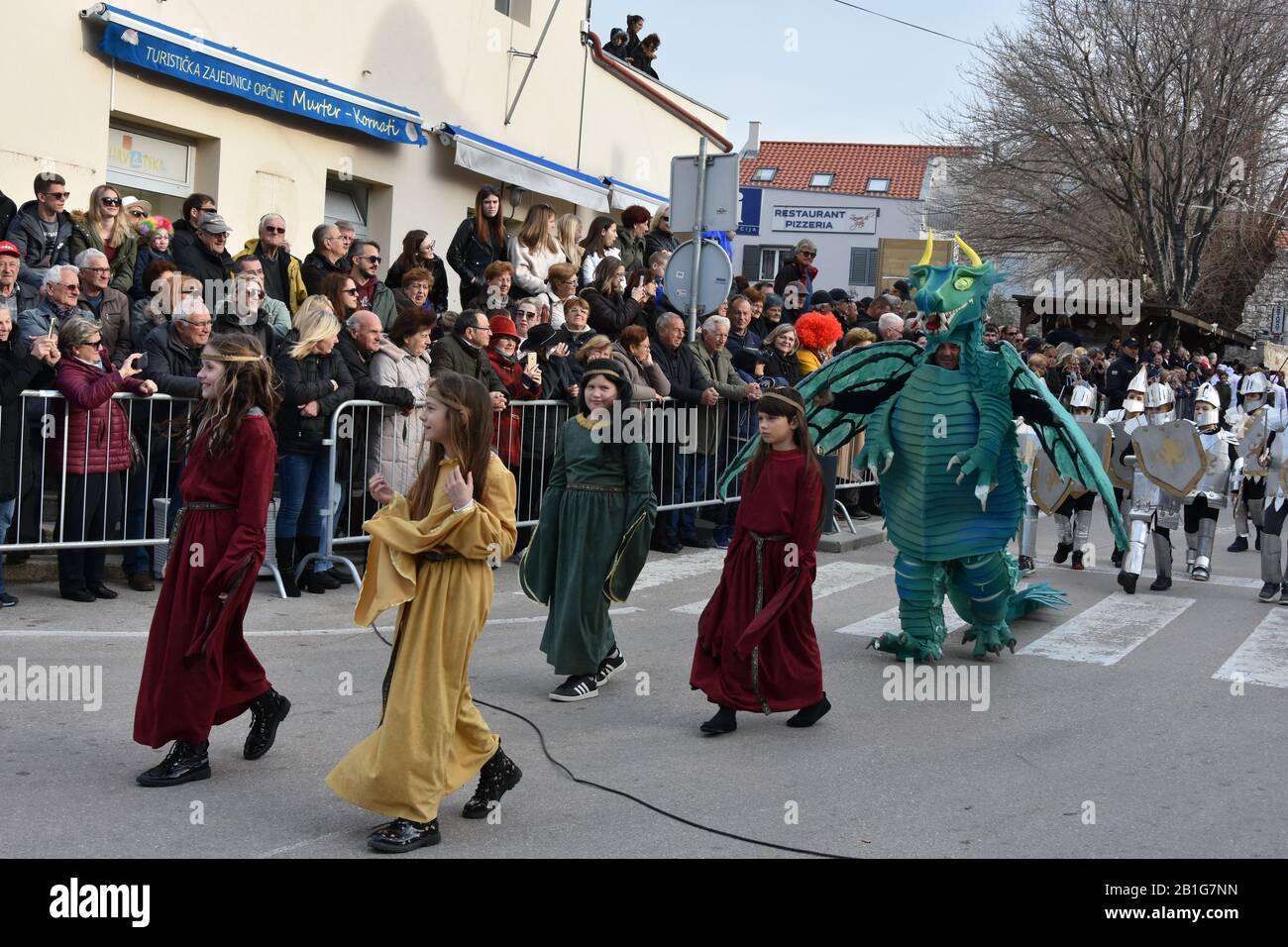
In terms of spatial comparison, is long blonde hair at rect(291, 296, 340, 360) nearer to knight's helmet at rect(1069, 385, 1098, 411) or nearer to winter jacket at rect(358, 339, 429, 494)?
winter jacket at rect(358, 339, 429, 494)

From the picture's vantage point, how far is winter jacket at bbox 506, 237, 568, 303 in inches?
503

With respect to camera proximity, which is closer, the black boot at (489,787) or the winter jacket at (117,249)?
the black boot at (489,787)

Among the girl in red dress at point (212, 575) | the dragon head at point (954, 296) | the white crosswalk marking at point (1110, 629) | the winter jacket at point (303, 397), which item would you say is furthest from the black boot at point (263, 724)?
the white crosswalk marking at point (1110, 629)

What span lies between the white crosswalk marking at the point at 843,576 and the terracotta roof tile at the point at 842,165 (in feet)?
150

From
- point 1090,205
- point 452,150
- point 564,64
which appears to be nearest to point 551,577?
point 452,150

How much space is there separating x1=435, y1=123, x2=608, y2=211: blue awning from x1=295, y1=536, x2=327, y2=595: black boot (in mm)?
8244

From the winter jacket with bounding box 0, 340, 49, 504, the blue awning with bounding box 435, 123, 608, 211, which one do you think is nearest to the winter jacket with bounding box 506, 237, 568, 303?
the blue awning with bounding box 435, 123, 608, 211

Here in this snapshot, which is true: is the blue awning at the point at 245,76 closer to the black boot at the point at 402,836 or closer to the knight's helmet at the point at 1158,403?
the knight's helmet at the point at 1158,403

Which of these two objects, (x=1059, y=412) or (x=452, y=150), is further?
(x=452, y=150)

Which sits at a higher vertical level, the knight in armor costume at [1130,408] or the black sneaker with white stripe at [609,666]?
the knight in armor costume at [1130,408]

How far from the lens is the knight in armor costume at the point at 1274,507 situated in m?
11.6

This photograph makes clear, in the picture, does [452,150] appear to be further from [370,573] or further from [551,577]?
[370,573]

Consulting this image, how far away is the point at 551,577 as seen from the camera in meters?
7.58

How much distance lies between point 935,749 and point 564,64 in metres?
15.1
